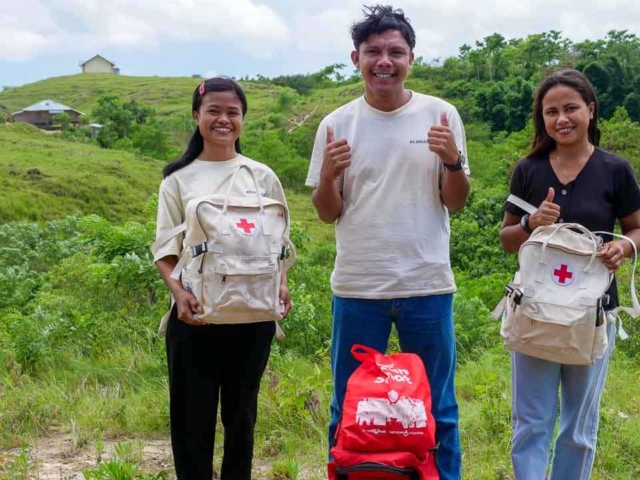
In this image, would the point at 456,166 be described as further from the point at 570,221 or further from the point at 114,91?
the point at 114,91

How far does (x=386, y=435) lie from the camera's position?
2.22 metres

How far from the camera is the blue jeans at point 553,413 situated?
2447 millimetres

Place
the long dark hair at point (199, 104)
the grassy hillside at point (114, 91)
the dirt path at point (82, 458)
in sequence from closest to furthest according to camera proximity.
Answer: the long dark hair at point (199, 104) < the dirt path at point (82, 458) < the grassy hillside at point (114, 91)

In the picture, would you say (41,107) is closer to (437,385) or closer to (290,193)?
(290,193)

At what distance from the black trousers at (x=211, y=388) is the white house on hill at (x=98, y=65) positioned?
94.6 metres

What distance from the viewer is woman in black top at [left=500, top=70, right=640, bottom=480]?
2.43 m

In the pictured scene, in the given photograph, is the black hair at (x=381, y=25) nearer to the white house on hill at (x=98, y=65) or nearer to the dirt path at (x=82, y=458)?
the dirt path at (x=82, y=458)

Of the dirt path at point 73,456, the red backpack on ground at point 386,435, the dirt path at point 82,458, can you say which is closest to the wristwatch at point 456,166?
the red backpack on ground at point 386,435

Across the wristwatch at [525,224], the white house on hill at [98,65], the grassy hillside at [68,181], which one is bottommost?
the grassy hillside at [68,181]

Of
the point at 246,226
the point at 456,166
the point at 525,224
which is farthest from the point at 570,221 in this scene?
the point at 246,226

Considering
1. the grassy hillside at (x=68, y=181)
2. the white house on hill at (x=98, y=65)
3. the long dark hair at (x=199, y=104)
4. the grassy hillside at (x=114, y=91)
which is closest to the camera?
the long dark hair at (x=199, y=104)

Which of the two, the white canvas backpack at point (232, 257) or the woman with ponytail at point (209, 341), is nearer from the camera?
the white canvas backpack at point (232, 257)

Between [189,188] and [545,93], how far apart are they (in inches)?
49.2

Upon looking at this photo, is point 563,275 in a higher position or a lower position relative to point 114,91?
lower
